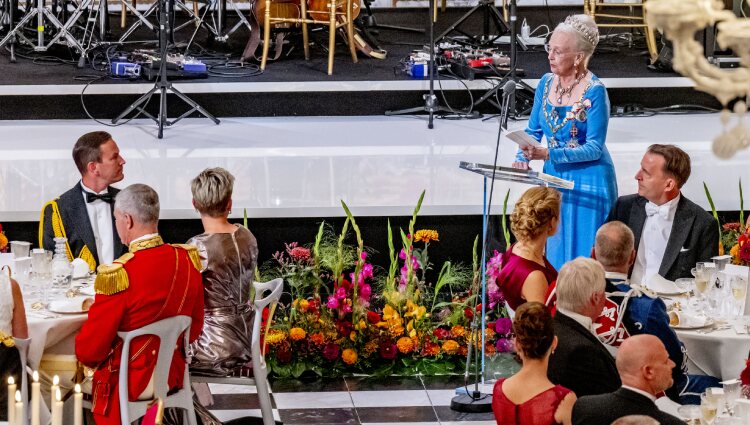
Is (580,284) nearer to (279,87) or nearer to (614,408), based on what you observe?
(614,408)

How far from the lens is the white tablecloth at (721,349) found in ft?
14.7

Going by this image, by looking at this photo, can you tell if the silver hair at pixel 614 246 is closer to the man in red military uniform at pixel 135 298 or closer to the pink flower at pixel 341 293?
the man in red military uniform at pixel 135 298

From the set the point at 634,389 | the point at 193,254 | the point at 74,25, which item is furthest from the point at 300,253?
the point at 74,25

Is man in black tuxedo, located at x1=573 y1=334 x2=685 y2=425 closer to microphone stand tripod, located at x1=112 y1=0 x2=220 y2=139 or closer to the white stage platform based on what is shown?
the white stage platform

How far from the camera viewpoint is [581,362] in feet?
12.9

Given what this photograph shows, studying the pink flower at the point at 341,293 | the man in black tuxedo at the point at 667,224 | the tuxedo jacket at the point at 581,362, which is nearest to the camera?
the tuxedo jacket at the point at 581,362

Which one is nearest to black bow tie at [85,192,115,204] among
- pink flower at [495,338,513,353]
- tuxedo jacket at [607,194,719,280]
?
pink flower at [495,338,513,353]

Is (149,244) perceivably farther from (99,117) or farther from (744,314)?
(99,117)

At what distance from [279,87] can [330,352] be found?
432cm

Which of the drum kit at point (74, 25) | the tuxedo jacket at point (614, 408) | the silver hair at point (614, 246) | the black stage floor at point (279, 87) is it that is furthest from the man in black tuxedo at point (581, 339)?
the drum kit at point (74, 25)

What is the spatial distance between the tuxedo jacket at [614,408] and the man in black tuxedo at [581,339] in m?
0.45

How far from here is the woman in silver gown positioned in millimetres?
4703

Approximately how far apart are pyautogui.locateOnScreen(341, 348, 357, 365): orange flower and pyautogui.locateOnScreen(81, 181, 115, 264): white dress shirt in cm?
129

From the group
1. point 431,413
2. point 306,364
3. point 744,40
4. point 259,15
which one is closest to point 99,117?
point 259,15
